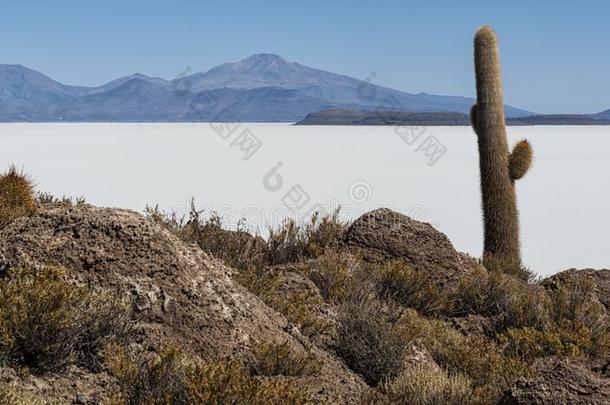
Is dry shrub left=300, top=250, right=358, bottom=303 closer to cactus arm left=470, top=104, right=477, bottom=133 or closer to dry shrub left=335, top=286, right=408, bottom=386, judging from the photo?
dry shrub left=335, top=286, right=408, bottom=386

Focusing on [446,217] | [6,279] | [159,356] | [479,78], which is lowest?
[446,217]

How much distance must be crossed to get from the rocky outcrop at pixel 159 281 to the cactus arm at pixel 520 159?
8.07m

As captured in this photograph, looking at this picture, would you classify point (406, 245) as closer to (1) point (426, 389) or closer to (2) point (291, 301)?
(2) point (291, 301)

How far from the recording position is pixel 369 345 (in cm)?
617

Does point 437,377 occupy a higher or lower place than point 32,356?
lower

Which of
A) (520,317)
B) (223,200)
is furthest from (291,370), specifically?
(223,200)

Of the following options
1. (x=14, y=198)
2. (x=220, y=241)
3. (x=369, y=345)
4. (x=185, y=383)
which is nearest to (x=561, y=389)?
(x=369, y=345)

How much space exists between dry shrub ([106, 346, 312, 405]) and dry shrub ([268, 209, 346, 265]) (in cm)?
528

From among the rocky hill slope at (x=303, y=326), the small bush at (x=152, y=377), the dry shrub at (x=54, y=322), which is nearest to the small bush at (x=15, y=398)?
the rocky hill slope at (x=303, y=326)

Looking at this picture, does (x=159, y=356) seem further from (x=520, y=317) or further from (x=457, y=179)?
(x=457, y=179)

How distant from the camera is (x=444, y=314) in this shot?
905cm

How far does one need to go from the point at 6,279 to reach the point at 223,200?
2780 centimetres

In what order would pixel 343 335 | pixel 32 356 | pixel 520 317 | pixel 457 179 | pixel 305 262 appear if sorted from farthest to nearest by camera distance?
1. pixel 457 179
2. pixel 305 262
3. pixel 520 317
4. pixel 343 335
5. pixel 32 356

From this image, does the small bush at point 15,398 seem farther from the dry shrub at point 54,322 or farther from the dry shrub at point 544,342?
the dry shrub at point 544,342
